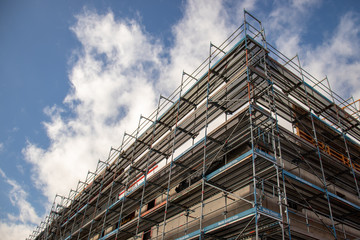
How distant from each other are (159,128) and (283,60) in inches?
325

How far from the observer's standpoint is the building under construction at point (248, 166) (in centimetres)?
1051

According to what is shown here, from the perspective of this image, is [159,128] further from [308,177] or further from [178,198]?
[308,177]

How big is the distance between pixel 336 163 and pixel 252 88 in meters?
5.21

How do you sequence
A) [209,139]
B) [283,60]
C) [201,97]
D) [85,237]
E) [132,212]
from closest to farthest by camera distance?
[209,139] → [283,60] → [201,97] → [132,212] → [85,237]

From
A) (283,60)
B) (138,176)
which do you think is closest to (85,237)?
(138,176)

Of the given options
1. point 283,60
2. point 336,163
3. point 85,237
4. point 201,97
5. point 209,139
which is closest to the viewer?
point 209,139

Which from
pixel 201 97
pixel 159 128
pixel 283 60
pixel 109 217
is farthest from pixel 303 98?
pixel 109 217

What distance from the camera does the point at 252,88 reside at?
13.0 m

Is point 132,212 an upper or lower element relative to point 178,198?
upper

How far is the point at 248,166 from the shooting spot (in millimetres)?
10867

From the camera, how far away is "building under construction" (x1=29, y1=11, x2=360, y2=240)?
34.5 ft

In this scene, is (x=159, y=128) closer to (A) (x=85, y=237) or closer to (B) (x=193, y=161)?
(B) (x=193, y=161)

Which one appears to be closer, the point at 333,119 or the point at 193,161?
the point at 193,161

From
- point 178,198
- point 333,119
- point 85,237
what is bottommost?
point 178,198
